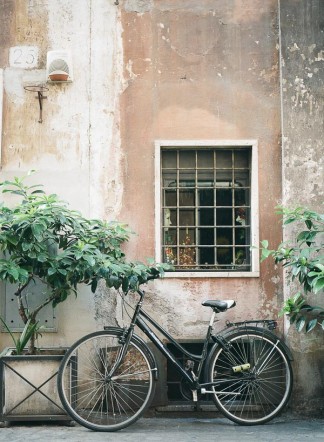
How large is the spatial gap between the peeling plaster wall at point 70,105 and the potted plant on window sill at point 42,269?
659 millimetres

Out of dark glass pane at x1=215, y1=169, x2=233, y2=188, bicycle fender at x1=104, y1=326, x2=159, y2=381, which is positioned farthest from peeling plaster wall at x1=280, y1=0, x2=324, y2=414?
bicycle fender at x1=104, y1=326, x2=159, y2=381

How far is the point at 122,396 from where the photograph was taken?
8.12m

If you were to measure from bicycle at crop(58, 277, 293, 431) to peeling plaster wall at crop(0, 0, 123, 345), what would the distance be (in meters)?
0.99

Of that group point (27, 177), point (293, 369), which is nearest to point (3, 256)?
point (27, 177)

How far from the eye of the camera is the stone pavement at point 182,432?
7.18 meters

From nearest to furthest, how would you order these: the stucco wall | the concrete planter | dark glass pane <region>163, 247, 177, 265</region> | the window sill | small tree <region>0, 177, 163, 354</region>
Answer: small tree <region>0, 177, 163, 354</region> < the concrete planter < the window sill < the stucco wall < dark glass pane <region>163, 247, 177, 265</region>

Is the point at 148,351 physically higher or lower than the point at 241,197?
lower

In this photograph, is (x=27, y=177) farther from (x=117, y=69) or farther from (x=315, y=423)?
(x=315, y=423)

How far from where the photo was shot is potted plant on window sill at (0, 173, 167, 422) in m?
7.55

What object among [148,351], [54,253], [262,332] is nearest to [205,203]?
[262,332]

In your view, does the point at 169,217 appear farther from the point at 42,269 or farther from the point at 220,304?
the point at 42,269

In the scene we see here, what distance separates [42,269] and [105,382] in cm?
128

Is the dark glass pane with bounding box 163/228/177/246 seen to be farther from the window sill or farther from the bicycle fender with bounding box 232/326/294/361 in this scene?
the bicycle fender with bounding box 232/326/294/361

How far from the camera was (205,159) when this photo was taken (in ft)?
29.2
